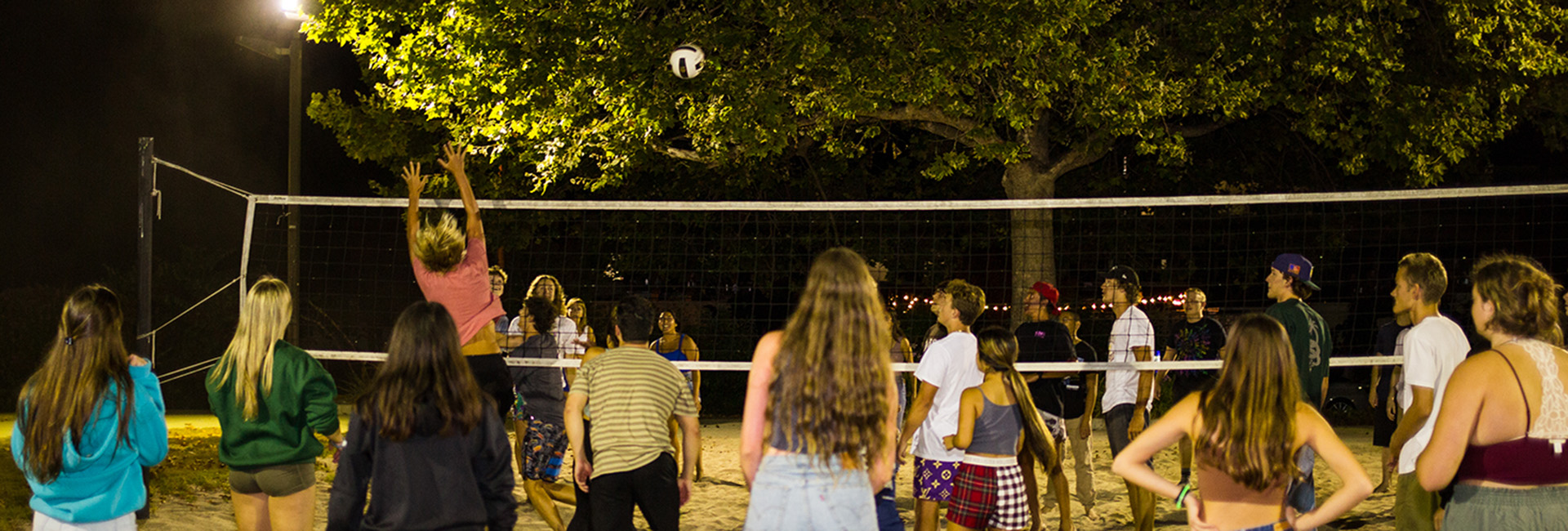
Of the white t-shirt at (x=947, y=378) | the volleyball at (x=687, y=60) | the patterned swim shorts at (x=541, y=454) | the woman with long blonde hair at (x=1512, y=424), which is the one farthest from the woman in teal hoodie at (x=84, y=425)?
the volleyball at (x=687, y=60)

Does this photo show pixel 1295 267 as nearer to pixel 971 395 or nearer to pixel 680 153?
pixel 971 395

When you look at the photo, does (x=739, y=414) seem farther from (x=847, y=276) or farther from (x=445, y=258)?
(x=847, y=276)

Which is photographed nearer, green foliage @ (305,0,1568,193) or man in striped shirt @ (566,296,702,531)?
man in striped shirt @ (566,296,702,531)

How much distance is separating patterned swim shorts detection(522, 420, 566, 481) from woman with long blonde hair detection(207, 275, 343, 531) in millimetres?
2008

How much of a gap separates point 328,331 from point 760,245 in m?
7.26

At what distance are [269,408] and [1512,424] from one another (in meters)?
4.26

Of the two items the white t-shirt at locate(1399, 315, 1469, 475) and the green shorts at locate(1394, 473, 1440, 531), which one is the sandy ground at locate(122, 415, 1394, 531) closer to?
the green shorts at locate(1394, 473, 1440, 531)

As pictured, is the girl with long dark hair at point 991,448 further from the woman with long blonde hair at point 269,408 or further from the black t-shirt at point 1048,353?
the woman with long blonde hair at point 269,408

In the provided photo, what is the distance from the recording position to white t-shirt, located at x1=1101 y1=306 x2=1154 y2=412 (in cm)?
666

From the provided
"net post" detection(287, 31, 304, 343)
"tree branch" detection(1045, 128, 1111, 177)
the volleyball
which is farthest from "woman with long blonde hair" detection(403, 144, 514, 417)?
"tree branch" detection(1045, 128, 1111, 177)

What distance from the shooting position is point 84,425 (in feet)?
12.3

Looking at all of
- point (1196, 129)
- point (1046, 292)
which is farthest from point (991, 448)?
point (1196, 129)

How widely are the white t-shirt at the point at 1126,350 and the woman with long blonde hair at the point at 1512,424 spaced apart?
10.3 feet

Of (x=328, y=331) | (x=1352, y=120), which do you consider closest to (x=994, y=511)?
(x=1352, y=120)
